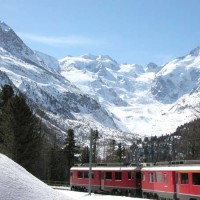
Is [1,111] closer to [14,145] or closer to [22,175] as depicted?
[14,145]

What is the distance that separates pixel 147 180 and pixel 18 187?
34.3 m

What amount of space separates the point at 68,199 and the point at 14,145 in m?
44.5

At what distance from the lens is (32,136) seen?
59.7 m

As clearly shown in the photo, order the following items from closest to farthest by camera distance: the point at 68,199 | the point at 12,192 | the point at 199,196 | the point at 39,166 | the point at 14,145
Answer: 1. the point at 12,192
2. the point at 68,199
3. the point at 199,196
4. the point at 14,145
5. the point at 39,166

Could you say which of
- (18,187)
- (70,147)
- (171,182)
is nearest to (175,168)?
(171,182)

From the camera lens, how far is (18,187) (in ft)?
45.0

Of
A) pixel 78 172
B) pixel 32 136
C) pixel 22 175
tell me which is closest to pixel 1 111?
pixel 32 136

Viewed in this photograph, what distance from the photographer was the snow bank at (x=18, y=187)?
13.1m

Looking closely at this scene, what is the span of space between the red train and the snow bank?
21432 mm

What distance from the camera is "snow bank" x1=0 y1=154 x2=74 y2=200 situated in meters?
13.1

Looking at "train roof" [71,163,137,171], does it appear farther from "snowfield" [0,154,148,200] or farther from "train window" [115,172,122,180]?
"snowfield" [0,154,148,200]

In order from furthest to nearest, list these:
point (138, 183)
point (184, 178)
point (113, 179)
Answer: point (113, 179) → point (138, 183) → point (184, 178)

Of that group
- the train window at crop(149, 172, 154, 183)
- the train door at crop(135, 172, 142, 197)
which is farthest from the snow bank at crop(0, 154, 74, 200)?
the train door at crop(135, 172, 142, 197)

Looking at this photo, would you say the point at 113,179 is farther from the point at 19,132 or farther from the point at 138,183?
the point at 19,132
